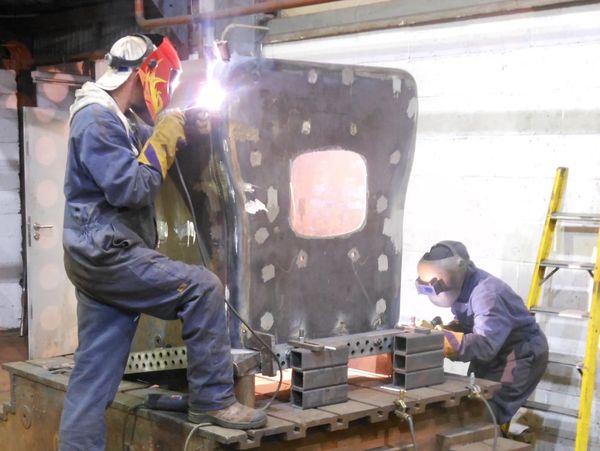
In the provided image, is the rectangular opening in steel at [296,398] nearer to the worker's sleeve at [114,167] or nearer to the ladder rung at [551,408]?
the worker's sleeve at [114,167]

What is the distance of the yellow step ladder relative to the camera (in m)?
4.52

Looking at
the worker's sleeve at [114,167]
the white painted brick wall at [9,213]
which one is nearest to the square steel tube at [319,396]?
the worker's sleeve at [114,167]

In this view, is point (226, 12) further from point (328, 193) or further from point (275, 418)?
point (275, 418)

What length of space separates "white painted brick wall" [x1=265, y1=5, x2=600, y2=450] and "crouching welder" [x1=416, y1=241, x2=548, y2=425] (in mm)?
467

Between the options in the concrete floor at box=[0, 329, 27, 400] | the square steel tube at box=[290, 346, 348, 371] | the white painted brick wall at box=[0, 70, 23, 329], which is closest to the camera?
the square steel tube at box=[290, 346, 348, 371]

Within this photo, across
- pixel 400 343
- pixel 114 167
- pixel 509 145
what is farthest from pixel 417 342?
pixel 509 145

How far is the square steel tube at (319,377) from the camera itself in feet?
10.4

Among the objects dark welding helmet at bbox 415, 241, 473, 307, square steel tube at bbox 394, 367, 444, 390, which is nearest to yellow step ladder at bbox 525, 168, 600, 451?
dark welding helmet at bbox 415, 241, 473, 307

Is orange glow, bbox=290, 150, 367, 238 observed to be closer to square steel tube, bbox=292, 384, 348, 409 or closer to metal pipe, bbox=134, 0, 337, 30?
square steel tube, bbox=292, 384, 348, 409

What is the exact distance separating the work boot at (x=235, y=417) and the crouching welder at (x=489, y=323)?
1.61 m

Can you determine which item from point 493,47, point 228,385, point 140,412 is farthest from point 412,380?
point 493,47

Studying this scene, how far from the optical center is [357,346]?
3428mm

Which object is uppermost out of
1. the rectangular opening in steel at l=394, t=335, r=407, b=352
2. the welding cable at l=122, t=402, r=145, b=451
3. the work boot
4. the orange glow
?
the orange glow

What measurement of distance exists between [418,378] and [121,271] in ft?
4.63
